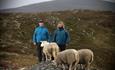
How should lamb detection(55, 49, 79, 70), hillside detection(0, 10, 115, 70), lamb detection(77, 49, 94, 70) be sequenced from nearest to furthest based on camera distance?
lamb detection(55, 49, 79, 70) → lamb detection(77, 49, 94, 70) → hillside detection(0, 10, 115, 70)

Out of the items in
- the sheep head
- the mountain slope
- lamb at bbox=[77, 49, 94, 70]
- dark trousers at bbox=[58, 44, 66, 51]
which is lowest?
lamb at bbox=[77, 49, 94, 70]

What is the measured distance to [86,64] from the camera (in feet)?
16.3

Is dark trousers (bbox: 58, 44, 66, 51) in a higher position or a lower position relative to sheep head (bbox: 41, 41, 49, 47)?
lower

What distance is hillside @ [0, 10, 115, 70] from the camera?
197 inches

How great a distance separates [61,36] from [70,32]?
0.12m

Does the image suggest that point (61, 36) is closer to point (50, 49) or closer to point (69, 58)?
point (50, 49)

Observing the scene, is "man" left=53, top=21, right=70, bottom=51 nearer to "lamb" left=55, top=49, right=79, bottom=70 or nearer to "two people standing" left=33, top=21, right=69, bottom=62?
"two people standing" left=33, top=21, right=69, bottom=62

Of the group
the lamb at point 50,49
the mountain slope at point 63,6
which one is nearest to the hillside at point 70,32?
the mountain slope at point 63,6

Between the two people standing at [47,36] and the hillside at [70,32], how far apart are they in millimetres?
47

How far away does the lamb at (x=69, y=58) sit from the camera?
4.78m

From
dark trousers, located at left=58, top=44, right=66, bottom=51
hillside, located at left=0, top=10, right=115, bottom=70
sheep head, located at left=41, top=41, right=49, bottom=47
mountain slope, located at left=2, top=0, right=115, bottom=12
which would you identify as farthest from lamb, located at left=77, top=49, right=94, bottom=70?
mountain slope, located at left=2, top=0, right=115, bottom=12

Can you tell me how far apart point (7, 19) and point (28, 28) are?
26 cm

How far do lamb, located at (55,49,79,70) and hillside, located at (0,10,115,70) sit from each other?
18 cm

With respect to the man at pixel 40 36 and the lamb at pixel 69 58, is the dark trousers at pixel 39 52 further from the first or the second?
the lamb at pixel 69 58
